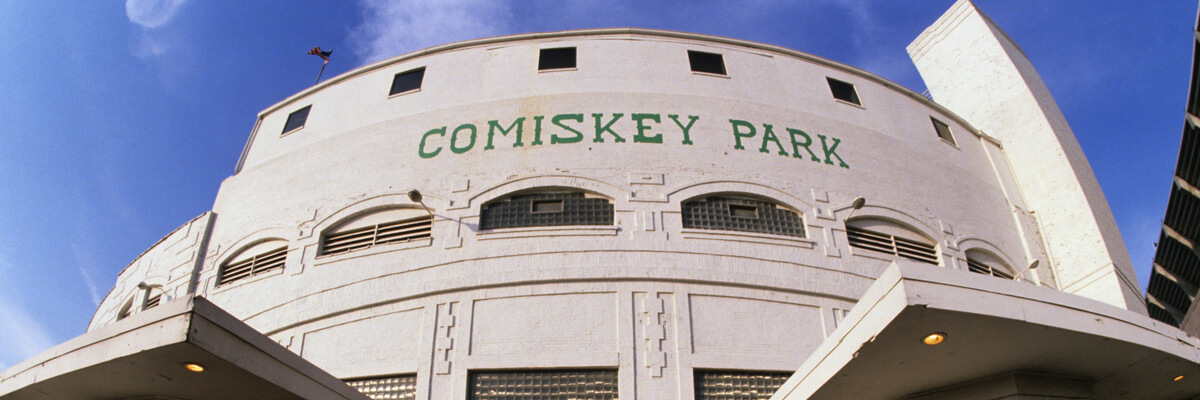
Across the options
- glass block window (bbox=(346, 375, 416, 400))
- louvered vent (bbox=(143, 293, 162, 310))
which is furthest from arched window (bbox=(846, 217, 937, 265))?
louvered vent (bbox=(143, 293, 162, 310))

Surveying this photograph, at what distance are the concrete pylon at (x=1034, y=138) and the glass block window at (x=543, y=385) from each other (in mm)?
12387

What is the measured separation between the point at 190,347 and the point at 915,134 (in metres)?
17.2

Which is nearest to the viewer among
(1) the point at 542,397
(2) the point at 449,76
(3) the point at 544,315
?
(1) the point at 542,397

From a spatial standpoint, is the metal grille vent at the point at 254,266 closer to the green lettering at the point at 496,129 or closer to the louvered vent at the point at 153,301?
the louvered vent at the point at 153,301

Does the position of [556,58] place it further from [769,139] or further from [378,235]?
[378,235]

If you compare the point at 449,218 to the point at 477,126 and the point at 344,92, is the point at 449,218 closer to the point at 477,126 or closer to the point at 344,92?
the point at 477,126

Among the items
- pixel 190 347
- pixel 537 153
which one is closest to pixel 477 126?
pixel 537 153

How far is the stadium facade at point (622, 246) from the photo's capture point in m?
8.52

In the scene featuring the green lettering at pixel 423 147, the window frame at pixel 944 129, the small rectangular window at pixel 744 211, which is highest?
the window frame at pixel 944 129

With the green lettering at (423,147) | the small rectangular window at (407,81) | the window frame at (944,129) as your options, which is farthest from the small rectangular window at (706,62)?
the small rectangular window at (407,81)

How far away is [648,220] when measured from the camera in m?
15.6

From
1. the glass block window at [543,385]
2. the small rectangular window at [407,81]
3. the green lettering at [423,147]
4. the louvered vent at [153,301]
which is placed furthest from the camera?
the small rectangular window at [407,81]

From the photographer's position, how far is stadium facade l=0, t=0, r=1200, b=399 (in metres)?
8.52

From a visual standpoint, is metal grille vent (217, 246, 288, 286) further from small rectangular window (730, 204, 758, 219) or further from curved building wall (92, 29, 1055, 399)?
small rectangular window (730, 204, 758, 219)
